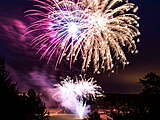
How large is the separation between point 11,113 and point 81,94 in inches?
819

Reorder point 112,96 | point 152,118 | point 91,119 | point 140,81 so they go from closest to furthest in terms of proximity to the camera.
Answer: point 152,118 → point 91,119 → point 112,96 → point 140,81

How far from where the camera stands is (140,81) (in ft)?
129

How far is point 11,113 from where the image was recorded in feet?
52.6

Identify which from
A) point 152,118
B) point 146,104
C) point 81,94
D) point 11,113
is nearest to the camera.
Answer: point 152,118

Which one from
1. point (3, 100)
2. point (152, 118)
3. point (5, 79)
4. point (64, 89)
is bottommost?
point (152, 118)

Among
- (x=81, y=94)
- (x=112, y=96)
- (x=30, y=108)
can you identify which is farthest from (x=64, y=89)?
(x=30, y=108)

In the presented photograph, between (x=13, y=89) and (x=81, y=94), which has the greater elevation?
(x=81, y=94)

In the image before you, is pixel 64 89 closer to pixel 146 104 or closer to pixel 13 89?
pixel 13 89

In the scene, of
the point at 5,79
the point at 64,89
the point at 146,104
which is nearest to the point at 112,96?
the point at 5,79

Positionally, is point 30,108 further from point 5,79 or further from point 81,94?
point 81,94

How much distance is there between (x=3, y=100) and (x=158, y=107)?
8054 millimetres

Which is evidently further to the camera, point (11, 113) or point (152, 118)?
point (11, 113)

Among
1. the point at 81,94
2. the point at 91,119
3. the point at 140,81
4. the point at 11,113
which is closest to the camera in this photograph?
the point at 11,113

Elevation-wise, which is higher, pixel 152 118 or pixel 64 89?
pixel 64 89
